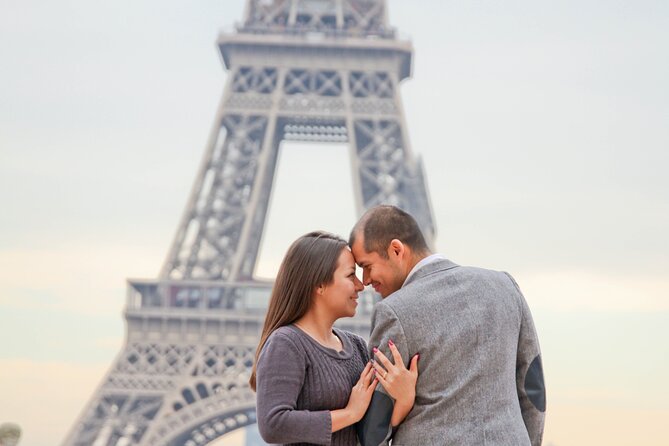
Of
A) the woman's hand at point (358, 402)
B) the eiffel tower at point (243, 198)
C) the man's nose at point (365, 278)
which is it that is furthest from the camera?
the eiffel tower at point (243, 198)

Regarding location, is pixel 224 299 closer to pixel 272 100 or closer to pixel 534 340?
pixel 272 100

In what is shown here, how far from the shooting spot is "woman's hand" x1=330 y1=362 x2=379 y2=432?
12.9 ft

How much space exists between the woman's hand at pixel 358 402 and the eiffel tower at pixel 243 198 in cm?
2659

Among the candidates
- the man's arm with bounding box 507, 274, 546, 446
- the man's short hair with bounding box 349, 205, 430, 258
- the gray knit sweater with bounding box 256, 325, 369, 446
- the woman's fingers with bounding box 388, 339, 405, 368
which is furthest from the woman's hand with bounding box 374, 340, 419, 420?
the man's arm with bounding box 507, 274, 546, 446

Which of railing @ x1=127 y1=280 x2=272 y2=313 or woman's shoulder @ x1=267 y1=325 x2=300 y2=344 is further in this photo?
railing @ x1=127 y1=280 x2=272 y2=313

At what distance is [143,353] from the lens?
31.4 meters

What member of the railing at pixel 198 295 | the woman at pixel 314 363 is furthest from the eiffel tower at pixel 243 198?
the woman at pixel 314 363

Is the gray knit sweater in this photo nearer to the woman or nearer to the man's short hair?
the woman

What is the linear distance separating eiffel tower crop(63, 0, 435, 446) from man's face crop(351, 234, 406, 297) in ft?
87.3

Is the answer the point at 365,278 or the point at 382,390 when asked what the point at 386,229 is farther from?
the point at 382,390

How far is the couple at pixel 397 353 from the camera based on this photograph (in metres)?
3.86

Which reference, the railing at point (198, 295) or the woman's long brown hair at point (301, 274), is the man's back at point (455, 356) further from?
the railing at point (198, 295)

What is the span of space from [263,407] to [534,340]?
0.97m

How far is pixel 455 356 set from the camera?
12.7ft
